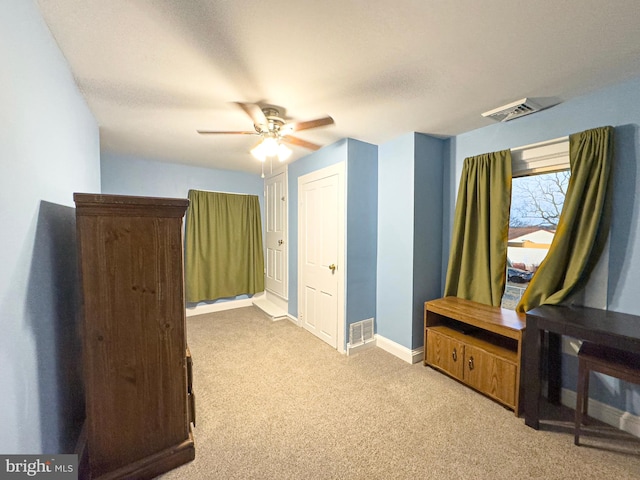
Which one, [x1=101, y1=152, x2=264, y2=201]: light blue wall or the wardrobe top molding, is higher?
[x1=101, y1=152, x2=264, y2=201]: light blue wall

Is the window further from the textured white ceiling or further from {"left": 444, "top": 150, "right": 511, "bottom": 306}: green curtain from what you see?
the textured white ceiling

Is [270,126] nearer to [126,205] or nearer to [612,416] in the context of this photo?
[126,205]

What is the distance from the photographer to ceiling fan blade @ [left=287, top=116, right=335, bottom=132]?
2.18m

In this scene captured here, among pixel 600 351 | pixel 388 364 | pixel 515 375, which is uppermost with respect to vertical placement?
pixel 600 351

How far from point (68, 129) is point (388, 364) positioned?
3.11m

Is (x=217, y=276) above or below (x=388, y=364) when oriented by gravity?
above

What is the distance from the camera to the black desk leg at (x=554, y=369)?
196 centimetres

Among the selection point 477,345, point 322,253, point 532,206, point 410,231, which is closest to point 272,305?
point 322,253

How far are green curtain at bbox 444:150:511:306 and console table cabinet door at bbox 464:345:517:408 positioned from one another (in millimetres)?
527

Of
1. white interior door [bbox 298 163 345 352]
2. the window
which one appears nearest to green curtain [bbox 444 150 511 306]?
the window

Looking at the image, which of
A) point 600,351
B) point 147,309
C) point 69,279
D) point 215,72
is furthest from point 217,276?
point 600,351

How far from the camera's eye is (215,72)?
157cm

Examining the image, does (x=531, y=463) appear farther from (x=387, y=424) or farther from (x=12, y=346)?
(x=12, y=346)

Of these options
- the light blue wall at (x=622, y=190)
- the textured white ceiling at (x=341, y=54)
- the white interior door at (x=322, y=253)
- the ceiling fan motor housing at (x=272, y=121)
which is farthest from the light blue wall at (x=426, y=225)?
the ceiling fan motor housing at (x=272, y=121)
